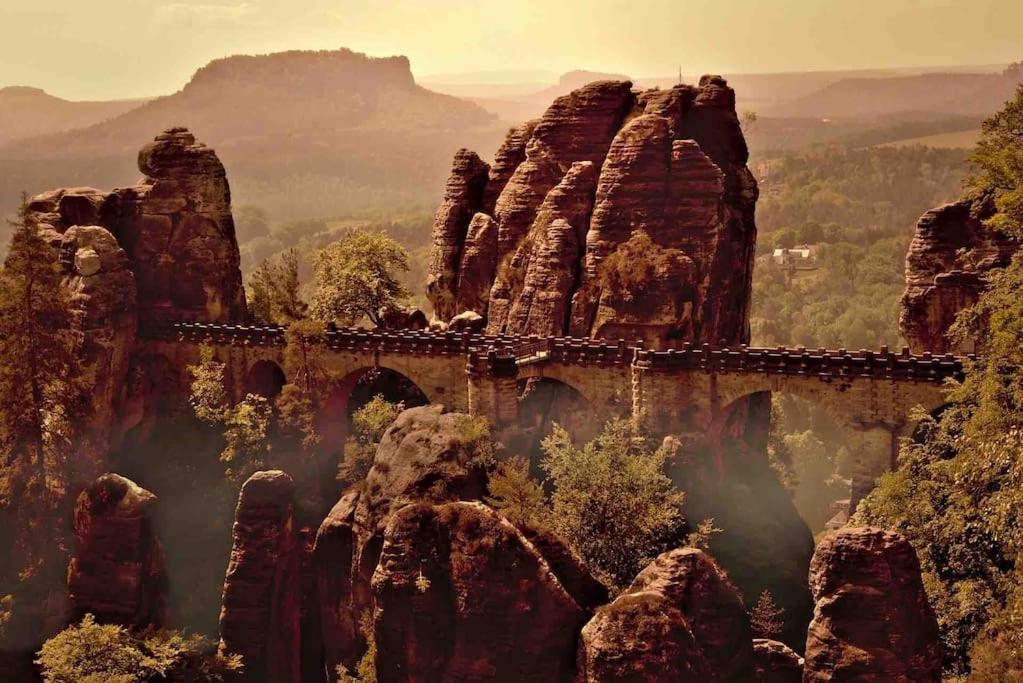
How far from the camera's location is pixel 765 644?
26.2 metres

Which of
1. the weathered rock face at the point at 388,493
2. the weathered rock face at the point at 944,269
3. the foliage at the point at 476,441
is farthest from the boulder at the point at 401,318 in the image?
the weathered rock face at the point at 944,269

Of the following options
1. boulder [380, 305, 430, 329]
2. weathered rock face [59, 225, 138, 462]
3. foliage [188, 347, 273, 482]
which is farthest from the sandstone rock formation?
boulder [380, 305, 430, 329]

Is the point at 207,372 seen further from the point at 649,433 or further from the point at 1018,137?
the point at 1018,137

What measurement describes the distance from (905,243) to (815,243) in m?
12.7

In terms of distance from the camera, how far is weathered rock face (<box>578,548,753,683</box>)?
895 inches

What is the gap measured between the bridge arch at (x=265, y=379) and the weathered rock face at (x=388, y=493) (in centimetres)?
1663

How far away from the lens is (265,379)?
5478 centimetres

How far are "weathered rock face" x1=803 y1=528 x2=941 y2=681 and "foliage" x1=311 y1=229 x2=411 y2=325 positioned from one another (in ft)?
120

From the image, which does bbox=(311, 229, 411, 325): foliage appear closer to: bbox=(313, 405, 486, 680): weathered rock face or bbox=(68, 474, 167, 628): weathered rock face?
bbox=(68, 474, 167, 628): weathered rock face

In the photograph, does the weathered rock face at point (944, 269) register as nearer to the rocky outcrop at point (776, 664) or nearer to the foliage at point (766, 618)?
the foliage at point (766, 618)

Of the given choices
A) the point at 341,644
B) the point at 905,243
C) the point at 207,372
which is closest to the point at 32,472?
the point at 207,372

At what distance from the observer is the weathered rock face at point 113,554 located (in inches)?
1558

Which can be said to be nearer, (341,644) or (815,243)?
(341,644)

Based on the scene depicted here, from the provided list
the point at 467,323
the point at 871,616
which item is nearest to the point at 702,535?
the point at 467,323
